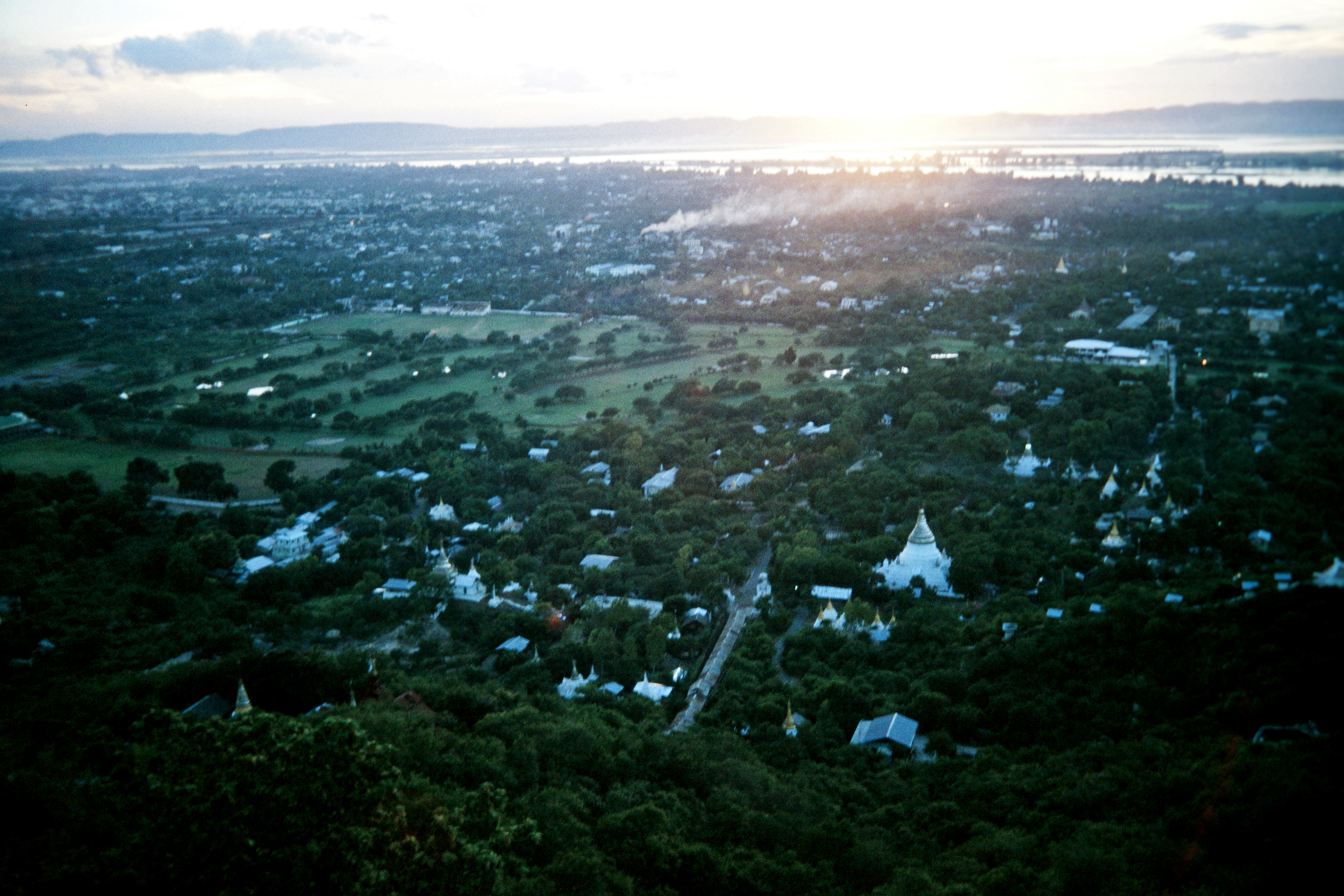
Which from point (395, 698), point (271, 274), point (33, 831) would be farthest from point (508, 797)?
point (271, 274)

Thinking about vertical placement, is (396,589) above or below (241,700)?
below

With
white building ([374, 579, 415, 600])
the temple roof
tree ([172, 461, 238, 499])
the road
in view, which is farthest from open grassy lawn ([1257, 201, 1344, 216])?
tree ([172, 461, 238, 499])

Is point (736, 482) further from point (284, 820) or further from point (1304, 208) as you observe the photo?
point (284, 820)

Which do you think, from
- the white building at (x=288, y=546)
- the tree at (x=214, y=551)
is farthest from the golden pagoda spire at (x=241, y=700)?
the white building at (x=288, y=546)

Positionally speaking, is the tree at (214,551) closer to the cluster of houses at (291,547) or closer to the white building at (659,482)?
the cluster of houses at (291,547)

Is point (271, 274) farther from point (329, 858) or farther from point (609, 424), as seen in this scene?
point (329, 858)

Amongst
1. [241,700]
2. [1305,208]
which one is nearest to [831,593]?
[1305,208]
